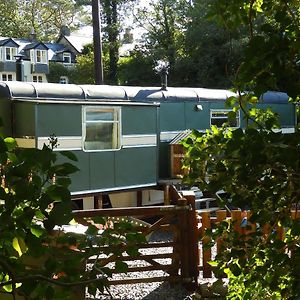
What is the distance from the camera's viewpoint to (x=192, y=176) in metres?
1.89

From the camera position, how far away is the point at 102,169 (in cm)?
1003

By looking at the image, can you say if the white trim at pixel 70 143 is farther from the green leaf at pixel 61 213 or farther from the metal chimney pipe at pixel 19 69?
the green leaf at pixel 61 213

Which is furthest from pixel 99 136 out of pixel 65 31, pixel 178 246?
pixel 65 31

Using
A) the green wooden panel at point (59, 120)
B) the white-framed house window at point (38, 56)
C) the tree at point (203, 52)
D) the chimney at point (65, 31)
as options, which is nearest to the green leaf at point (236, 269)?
the green wooden panel at point (59, 120)

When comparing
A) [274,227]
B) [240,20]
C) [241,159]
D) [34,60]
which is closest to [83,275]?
[241,159]

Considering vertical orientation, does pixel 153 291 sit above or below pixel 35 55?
below

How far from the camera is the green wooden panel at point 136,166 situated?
1036 centimetres

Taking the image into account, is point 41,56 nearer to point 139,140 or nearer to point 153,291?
point 139,140

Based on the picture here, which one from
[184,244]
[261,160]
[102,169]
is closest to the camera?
[261,160]

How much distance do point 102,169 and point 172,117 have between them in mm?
2266

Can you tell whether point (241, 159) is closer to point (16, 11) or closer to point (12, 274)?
point (12, 274)

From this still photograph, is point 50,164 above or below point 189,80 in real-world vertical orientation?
below

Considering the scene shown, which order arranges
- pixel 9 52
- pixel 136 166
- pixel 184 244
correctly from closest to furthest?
1. pixel 184 244
2. pixel 136 166
3. pixel 9 52

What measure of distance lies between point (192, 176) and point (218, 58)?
77.3 feet
